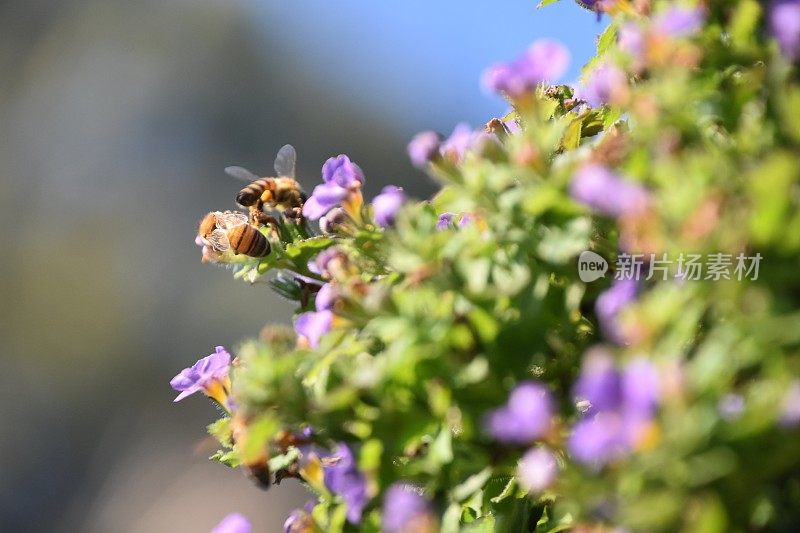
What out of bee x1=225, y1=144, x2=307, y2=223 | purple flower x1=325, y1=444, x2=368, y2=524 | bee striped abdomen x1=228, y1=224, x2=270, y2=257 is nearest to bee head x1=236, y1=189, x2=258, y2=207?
bee x1=225, y1=144, x2=307, y2=223

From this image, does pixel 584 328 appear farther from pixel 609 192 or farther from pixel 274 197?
pixel 274 197

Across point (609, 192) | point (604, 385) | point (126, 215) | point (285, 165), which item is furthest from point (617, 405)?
point (126, 215)

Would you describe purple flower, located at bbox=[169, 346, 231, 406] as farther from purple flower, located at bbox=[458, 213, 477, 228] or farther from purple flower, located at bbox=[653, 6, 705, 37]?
purple flower, located at bbox=[653, 6, 705, 37]

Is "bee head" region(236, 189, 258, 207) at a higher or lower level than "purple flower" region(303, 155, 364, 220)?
higher

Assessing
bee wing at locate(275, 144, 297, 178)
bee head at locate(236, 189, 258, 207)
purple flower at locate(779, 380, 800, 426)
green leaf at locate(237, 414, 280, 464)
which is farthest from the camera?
bee wing at locate(275, 144, 297, 178)

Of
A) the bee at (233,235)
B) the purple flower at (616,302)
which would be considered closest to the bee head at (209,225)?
the bee at (233,235)

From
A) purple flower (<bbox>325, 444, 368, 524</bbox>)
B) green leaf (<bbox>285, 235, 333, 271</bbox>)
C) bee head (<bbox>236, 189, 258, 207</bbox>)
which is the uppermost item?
bee head (<bbox>236, 189, 258, 207</bbox>)
